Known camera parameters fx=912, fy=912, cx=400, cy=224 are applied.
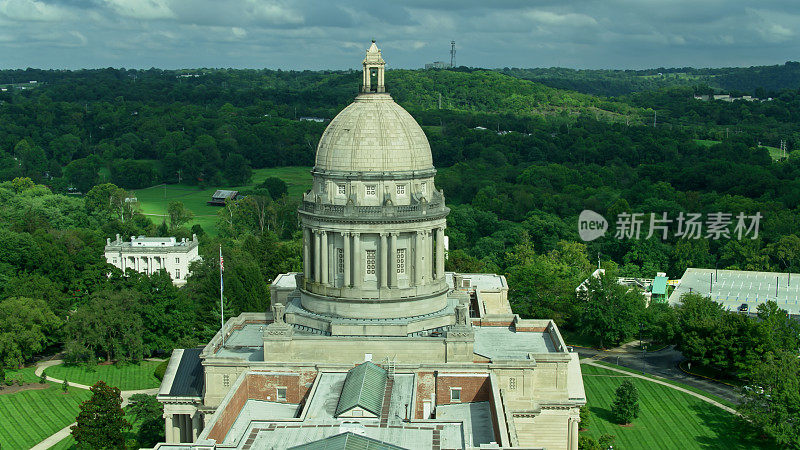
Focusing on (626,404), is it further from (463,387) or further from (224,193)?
(224,193)

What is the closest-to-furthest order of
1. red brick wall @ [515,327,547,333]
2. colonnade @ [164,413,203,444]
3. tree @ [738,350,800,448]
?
1. colonnade @ [164,413,203,444]
2. red brick wall @ [515,327,547,333]
3. tree @ [738,350,800,448]

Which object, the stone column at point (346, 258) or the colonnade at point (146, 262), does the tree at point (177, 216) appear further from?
the stone column at point (346, 258)

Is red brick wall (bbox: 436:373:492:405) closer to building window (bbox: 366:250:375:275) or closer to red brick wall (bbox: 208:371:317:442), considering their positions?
red brick wall (bbox: 208:371:317:442)

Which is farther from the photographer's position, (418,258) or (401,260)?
(401,260)

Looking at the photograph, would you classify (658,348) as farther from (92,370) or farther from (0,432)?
(0,432)

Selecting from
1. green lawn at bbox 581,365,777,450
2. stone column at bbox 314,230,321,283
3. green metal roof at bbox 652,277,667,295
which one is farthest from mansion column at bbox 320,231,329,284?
green metal roof at bbox 652,277,667,295
